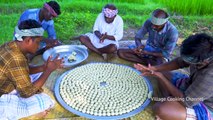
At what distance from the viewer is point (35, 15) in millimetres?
2863

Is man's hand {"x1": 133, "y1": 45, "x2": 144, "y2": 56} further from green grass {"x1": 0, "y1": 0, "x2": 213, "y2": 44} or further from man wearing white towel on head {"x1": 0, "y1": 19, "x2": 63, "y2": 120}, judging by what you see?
green grass {"x1": 0, "y1": 0, "x2": 213, "y2": 44}

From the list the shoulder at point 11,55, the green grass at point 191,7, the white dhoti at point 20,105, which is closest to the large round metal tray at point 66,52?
the white dhoti at point 20,105

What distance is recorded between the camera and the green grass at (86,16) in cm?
423

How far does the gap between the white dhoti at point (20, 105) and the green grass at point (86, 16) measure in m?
1.91

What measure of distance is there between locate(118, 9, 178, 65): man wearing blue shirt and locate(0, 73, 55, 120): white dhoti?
4.04 feet

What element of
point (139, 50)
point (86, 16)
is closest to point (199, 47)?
point (139, 50)

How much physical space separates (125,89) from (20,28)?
1.10 m

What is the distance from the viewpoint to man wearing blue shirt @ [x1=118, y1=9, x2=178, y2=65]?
8.91ft

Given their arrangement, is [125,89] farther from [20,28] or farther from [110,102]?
[20,28]

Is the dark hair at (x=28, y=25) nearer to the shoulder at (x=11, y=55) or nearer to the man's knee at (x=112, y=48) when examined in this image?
the shoulder at (x=11, y=55)

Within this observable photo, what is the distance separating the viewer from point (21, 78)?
1905 mm

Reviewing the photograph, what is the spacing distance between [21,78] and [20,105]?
0.85 ft

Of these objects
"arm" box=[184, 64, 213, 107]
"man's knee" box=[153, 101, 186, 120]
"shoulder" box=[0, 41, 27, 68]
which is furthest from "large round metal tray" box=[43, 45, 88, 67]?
"arm" box=[184, 64, 213, 107]

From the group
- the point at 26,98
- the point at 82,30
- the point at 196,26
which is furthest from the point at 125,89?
the point at 196,26
